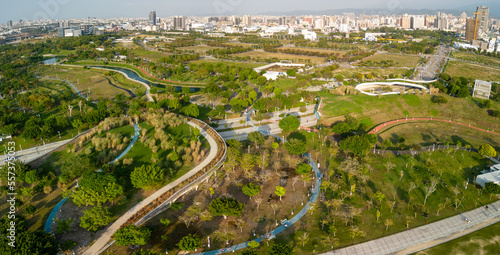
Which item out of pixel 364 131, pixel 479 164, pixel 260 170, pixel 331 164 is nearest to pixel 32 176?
pixel 260 170

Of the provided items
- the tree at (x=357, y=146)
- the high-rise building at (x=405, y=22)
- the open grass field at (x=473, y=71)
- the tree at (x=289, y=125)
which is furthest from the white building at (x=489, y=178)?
the high-rise building at (x=405, y=22)

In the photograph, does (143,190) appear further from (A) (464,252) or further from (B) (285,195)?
(A) (464,252)

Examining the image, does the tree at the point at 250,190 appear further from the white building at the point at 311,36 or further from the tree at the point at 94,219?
the white building at the point at 311,36

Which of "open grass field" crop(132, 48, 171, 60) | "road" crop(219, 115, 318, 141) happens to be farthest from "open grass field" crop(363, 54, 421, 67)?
"open grass field" crop(132, 48, 171, 60)

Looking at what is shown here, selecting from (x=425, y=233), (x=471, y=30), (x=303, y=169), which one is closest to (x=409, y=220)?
(x=425, y=233)

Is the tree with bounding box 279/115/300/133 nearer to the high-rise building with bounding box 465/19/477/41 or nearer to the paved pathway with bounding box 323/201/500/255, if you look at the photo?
the paved pathway with bounding box 323/201/500/255

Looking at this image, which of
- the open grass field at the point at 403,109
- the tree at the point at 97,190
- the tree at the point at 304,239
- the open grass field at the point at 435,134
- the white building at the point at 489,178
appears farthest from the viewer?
the open grass field at the point at 403,109
